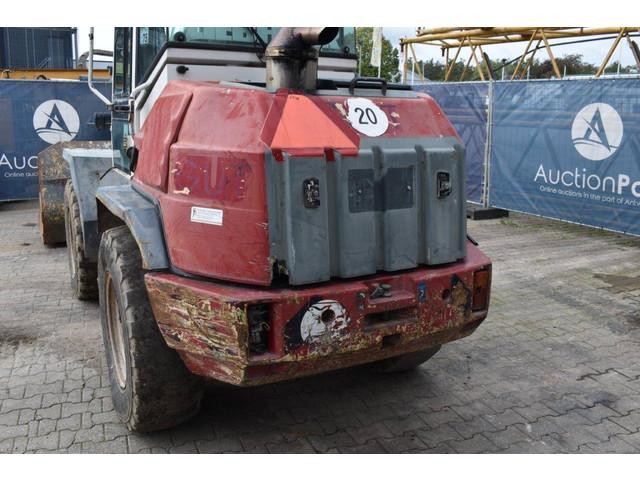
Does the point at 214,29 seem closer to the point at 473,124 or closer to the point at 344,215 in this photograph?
the point at 344,215

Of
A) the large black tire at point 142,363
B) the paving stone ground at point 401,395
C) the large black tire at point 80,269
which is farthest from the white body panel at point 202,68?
the large black tire at point 80,269

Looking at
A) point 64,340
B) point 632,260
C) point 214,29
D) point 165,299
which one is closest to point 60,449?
point 165,299

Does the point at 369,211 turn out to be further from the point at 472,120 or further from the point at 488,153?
the point at 472,120

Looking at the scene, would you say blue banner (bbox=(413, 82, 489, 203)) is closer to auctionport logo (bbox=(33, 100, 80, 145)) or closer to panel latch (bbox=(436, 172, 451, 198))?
auctionport logo (bbox=(33, 100, 80, 145))

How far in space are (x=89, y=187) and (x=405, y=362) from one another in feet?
10.7

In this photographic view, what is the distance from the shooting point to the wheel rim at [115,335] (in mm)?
3912

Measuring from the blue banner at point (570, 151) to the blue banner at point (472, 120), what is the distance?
0.34 metres

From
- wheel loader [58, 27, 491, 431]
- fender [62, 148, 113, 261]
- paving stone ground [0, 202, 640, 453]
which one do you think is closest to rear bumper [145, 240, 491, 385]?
wheel loader [58, 27, 491, 431]

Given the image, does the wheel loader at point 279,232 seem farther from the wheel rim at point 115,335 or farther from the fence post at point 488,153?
the fence post at point 488,153

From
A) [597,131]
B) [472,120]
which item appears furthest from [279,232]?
[472,120]

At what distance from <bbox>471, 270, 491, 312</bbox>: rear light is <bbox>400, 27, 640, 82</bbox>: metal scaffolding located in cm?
934

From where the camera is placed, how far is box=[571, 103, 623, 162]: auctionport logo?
28.1 feet

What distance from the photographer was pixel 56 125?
1170 cm

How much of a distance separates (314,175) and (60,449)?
2.12m
